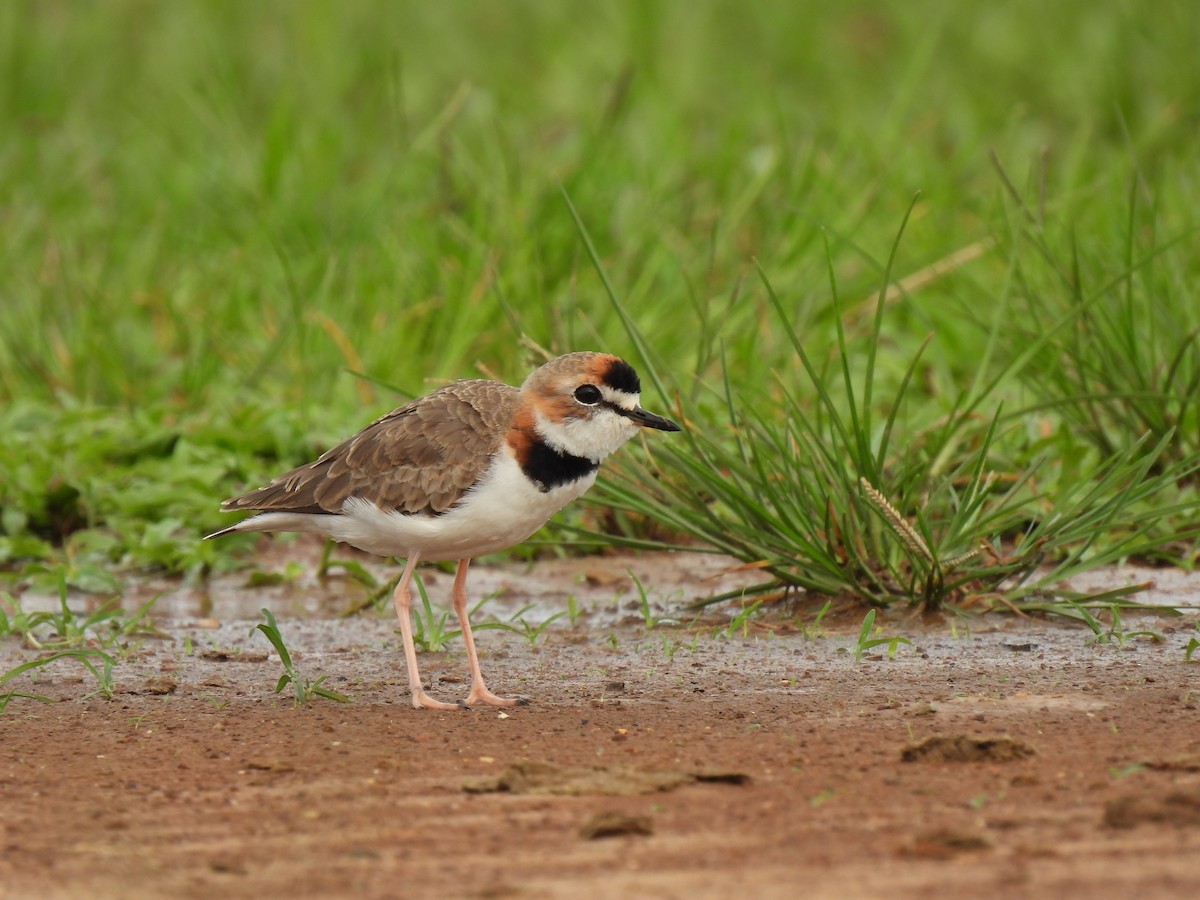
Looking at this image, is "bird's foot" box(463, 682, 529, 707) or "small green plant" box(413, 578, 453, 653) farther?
"small green plant" box(413, 578, 453, 653)

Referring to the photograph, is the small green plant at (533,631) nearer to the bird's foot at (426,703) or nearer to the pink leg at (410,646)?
the pink leg at (410,646)

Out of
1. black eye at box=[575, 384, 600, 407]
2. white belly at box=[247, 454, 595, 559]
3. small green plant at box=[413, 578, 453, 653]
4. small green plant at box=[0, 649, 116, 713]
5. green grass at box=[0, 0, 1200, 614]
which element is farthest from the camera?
green grass at box=[0, 0, 1200, 614]

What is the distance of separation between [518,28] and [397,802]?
11.1 m

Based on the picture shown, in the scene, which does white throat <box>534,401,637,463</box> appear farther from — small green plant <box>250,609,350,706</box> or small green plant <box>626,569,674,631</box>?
small green plant <box>250,609,350,706</box>

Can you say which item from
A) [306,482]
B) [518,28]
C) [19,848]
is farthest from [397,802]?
[518,28]

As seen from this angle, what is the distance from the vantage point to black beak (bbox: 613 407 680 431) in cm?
505

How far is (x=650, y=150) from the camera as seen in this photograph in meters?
10.5

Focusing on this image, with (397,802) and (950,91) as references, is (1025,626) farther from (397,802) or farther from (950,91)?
(950,91)

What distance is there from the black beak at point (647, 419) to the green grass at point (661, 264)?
49 cm

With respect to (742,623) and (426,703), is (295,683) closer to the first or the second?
(426,703)

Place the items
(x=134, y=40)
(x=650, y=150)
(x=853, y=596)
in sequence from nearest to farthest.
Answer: (x=853, y=596), (x=650, y=150), (x=134, y=40)

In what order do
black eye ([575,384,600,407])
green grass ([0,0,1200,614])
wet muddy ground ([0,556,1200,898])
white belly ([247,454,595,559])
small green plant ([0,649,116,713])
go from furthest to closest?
green grass ([0,0,1200,614]) → black eye ([575,384,600,407]) → white belly ([247,454,595,559]) → small green plant ([0,649,116,713]) → wet muddy ground ([0,556,1200,898])

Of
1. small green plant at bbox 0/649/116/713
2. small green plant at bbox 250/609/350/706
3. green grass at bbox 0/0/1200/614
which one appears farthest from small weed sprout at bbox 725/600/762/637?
small green plant at bbox 0/649/116/713

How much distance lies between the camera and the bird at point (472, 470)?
4.93 m
